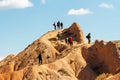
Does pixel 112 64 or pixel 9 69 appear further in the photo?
pixel 9 69

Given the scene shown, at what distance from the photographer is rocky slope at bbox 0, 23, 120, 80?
6481 cm

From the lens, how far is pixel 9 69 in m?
77.8

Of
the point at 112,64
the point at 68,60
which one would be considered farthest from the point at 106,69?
the point at 68,60

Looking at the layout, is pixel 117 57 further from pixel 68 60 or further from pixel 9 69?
pixel 9 69

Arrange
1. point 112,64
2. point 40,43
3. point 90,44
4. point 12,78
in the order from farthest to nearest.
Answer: point 40,43 < point 90,44 < point 112,64 < point 12,78

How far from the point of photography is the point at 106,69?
2709 inches

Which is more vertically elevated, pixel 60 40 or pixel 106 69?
pixel 60 40

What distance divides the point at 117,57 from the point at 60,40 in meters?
16.9

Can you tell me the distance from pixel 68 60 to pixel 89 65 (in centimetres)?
353

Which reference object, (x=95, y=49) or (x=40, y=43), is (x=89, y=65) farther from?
(x=40, y=43)

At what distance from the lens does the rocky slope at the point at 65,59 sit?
213 ft

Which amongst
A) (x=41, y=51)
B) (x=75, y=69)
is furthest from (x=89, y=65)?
(x=41, y=51)

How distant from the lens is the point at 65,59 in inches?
2758

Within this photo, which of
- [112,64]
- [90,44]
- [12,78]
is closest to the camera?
[12,78]
